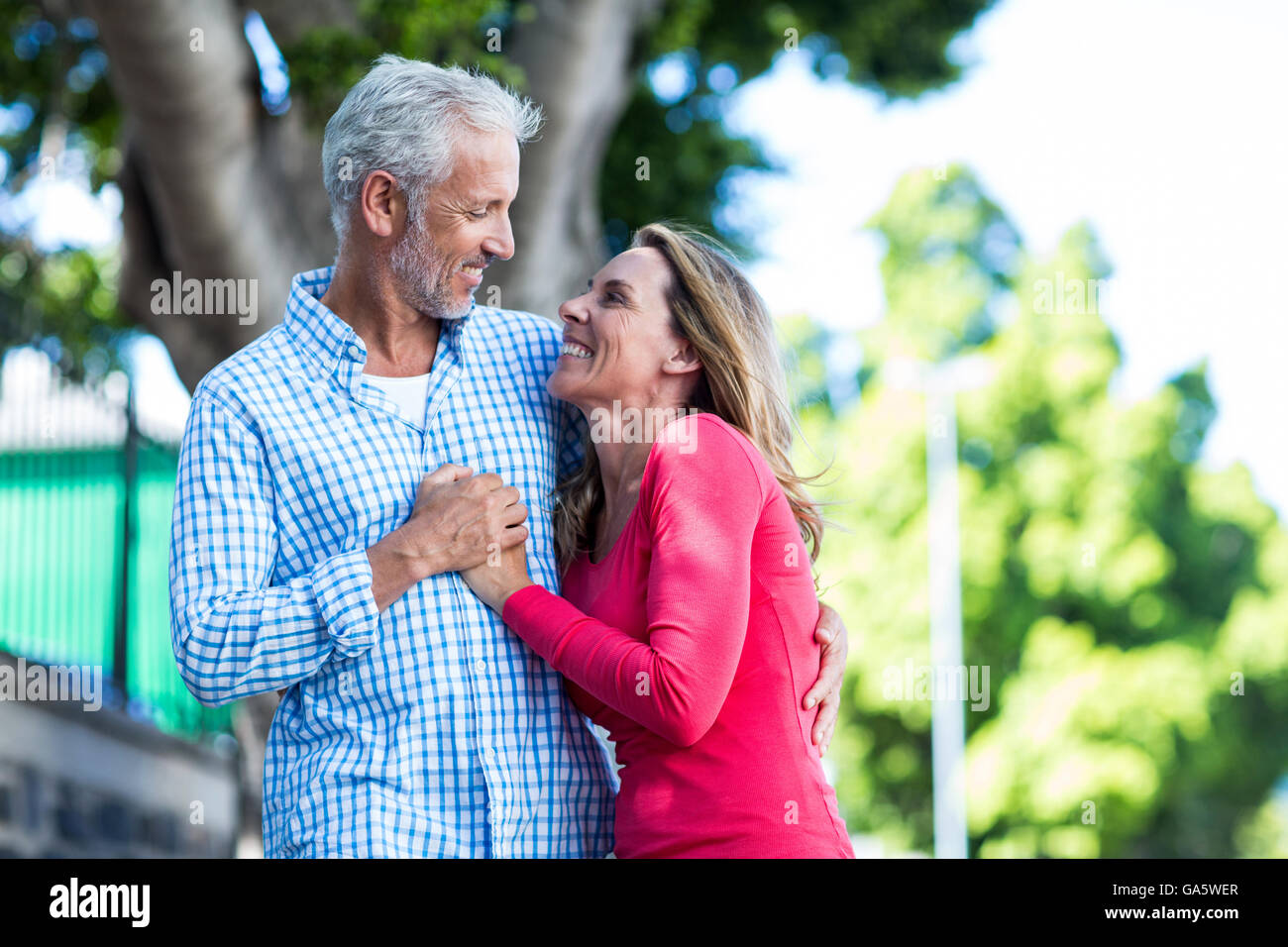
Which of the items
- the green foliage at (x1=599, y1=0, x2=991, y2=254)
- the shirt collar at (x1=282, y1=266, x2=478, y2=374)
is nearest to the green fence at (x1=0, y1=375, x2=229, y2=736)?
the green foliage at (x1=599, y1=0, x2=991, y2=254)

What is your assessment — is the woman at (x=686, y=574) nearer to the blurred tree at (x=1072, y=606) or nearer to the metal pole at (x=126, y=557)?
the metal pole at (x=126, y=557)

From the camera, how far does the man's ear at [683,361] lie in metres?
2.95

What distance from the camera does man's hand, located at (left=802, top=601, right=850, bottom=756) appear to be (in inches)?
108

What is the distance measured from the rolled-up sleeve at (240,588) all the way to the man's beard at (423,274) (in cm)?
47

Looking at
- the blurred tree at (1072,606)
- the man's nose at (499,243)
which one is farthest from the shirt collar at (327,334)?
the blurred tree at (1072,606)

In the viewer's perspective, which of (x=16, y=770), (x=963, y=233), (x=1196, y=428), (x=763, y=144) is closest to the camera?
(x=16, y=770)

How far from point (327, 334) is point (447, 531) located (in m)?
0.56

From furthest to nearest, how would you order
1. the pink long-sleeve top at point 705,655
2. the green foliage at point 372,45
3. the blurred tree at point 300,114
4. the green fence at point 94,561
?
the green fence at point 94,561
the green foliage at point 372,45
the blurred tree at point 300,114
the pink long-sleeve top at point 705,655

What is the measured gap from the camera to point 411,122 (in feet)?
9.59

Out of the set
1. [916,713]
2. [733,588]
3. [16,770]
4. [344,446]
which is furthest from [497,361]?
[916,713]

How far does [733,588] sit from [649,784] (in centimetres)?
42
